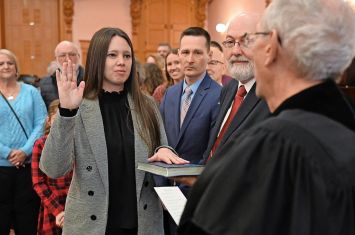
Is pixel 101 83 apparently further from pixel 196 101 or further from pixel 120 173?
pixel 196 101

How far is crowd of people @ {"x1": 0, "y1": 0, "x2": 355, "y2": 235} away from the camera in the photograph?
3.66ft

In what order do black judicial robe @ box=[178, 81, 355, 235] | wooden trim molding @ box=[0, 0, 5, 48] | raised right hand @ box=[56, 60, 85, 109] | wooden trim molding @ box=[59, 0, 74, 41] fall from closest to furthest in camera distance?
1. black judicial robe @ box=[178, 81, 355, 235]
2. raised right hand @ box=[56, 60, 85, 109]
3. wooden trim molding @ box=[0, 0, 5, 48]
4. wooden trim molding @ box=[59, 0, 74, 41]

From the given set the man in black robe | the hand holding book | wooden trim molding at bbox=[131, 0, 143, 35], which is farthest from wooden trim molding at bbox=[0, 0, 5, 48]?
the man in black robe

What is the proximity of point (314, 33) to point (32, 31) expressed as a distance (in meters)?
12.6

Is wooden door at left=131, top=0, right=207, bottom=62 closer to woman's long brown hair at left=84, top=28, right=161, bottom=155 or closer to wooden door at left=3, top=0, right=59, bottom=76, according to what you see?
wooden door at left=3, top=0, right=59, bottom=76

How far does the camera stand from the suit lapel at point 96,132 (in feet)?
7.47

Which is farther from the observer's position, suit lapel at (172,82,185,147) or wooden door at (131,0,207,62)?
wooden door at (131,0,207,62)

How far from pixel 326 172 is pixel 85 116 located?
1464 mm

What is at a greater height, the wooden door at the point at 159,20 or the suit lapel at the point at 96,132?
the wooden door at the point at 159,20

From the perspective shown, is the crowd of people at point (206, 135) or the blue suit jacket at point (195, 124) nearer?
the crowd of people at point (206, 135)

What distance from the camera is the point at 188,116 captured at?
3209mm

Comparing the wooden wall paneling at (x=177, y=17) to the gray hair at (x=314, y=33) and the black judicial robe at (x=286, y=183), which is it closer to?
the gray hair at (x=314, y=33)

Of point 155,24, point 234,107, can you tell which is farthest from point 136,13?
point 234,107

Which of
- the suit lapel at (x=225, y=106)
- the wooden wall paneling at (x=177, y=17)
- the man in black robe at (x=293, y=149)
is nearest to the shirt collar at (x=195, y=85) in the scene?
the suit lapel at (x=225, y=106)
